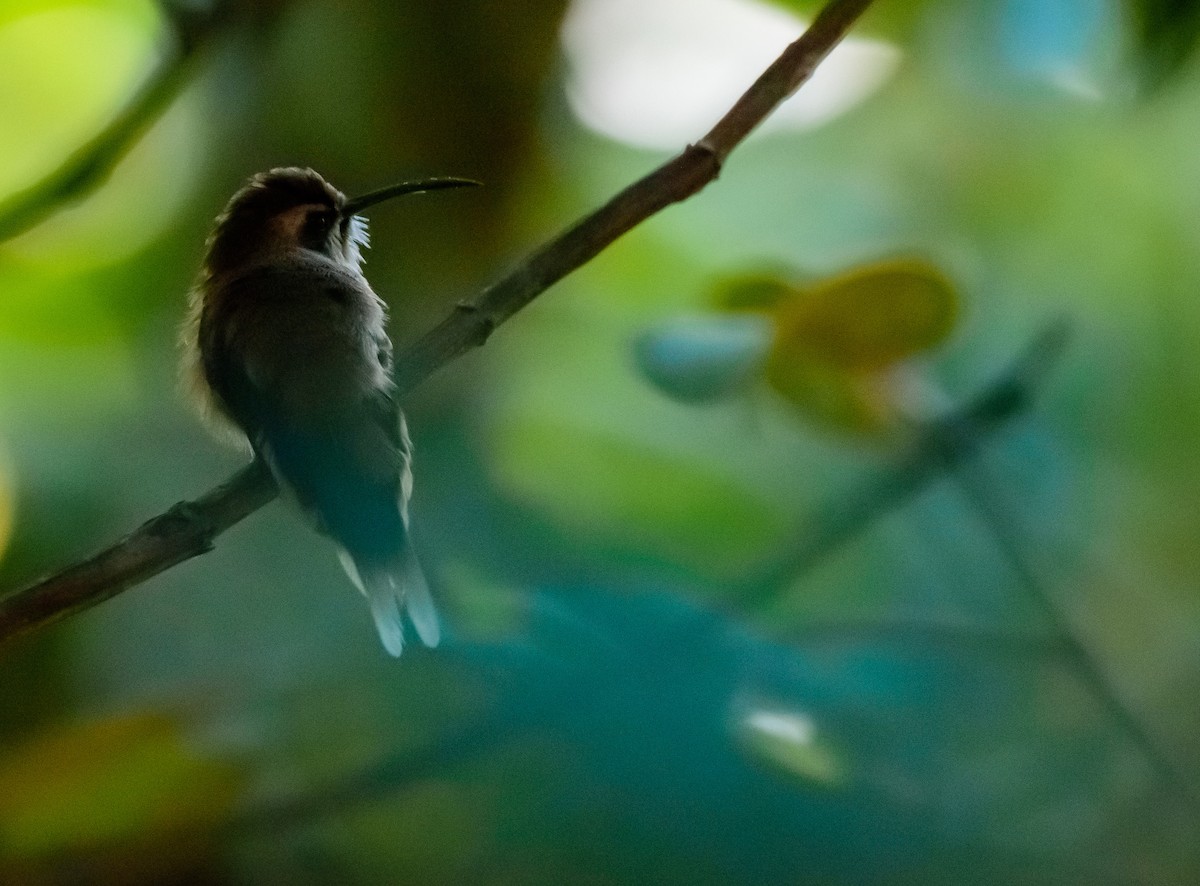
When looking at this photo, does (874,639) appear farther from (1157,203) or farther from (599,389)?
(1157,203)

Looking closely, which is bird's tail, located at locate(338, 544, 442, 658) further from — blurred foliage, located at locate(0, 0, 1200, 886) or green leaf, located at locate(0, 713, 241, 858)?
green leaf, located at locate(0, 713, 241, 858)

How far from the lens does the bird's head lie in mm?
959

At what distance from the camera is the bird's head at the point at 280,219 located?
959mm

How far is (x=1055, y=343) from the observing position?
92cm

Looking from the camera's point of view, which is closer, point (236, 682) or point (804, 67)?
point (804, 67)

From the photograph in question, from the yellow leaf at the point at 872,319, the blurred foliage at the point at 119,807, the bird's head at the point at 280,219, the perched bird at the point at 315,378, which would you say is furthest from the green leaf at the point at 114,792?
the yellow leaf at the point at 872,319

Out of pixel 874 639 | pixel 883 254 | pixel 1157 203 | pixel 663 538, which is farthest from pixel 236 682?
pixel 1157 203

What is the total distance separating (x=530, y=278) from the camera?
2.21 feet

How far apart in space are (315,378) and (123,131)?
360 mm

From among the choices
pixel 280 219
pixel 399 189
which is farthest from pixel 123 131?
pixel 399 189

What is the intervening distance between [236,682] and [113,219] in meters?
0.42

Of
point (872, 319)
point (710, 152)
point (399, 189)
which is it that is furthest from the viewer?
point (399, 189)

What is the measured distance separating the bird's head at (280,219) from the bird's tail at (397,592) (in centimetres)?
31

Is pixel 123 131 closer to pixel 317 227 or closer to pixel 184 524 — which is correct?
pixel 317 227
